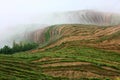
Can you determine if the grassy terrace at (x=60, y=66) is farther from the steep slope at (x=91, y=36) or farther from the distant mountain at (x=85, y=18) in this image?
the distant mountain at (x=85, y=18)

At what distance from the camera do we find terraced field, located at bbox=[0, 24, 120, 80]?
235 feet

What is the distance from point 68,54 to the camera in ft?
281

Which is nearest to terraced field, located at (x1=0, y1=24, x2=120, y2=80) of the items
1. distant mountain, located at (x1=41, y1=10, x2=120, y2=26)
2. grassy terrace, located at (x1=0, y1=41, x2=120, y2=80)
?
grassy terrace, located at (x1=0, y1=41, x2=120, y2=80)

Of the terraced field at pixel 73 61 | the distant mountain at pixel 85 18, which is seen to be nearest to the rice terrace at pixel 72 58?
the terraced field at pixel 73 61

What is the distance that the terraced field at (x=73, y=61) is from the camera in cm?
7156

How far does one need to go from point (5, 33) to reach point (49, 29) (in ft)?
129

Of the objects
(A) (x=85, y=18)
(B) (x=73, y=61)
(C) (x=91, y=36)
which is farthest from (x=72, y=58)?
(A) (x=85, y=18)

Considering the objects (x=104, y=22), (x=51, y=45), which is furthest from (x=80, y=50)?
(x=104, y=22)

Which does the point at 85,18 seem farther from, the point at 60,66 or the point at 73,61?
the point at 60,66

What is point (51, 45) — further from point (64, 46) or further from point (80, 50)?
point (80, 50)

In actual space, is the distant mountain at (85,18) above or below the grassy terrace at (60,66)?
above

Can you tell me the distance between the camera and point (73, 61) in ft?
261

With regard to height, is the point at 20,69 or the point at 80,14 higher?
the point at 80,14

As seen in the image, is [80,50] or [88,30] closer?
[80,50]
